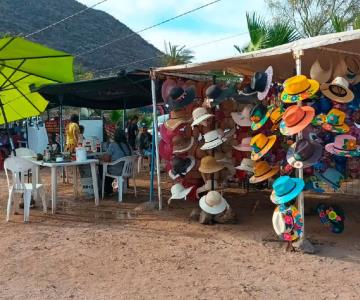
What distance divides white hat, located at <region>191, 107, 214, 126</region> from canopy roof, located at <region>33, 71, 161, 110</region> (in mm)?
1167

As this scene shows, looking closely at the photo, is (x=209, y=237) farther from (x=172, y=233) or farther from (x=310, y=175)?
(x=310, y=175)

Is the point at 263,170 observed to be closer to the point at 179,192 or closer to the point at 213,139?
the point at 213,139

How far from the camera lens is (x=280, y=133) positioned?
5328mm

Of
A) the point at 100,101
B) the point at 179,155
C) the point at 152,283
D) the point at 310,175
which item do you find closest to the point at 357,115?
the point at 310,175

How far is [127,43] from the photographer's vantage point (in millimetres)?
46938

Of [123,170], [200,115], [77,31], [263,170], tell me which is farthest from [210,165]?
[77,31]

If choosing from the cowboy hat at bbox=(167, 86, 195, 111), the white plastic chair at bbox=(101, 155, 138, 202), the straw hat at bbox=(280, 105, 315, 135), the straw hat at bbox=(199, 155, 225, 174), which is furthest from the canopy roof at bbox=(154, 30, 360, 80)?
the white plastic chair at bbox=(101, 155, 138, 202)

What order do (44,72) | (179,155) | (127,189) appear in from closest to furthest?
(179,155)
(44,72)
(127,189)

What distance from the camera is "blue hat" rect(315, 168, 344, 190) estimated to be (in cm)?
507

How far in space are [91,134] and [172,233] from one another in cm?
1017

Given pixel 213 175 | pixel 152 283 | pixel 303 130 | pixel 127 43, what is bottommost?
pixel 152 283

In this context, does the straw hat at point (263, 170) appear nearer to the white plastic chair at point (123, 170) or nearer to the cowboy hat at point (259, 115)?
the cowboy hat at point (259, 115)

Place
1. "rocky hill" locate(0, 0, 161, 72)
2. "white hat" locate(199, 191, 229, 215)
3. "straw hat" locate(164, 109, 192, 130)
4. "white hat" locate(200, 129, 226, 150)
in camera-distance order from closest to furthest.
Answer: "white hat" locate(199, 191, 229, 215), "white hat" locate(200, 129, 226, 150), "straw hat" locate(164, 109, 192, 130), "rocky hill" locate(0, 0, 161, 72)

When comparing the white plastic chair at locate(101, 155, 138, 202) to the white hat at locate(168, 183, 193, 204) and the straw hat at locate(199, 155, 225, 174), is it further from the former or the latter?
the straw hat at locate(199, 155, 225, 174)
